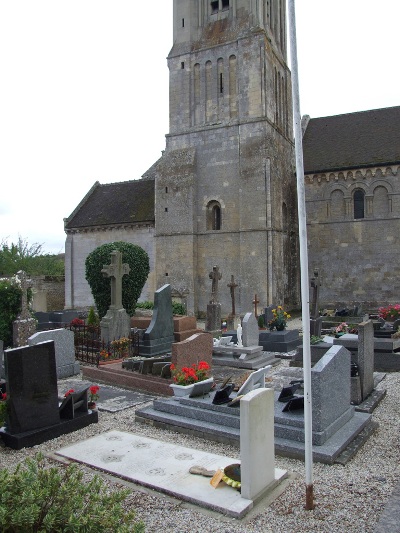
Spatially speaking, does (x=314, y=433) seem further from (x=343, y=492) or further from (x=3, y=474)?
(x=3, y=474)

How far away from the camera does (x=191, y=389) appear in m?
7.88

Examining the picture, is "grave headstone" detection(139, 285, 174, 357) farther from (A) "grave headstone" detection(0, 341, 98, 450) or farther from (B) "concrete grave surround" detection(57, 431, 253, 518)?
(B) "concrete grave surround" detection(57, 431, 253, 518)

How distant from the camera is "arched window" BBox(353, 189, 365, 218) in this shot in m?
25.8

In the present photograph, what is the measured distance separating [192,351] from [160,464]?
170 inches

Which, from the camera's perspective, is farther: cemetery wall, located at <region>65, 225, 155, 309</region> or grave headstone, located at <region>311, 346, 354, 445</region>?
cemetery wall, located at <region>65, 225, 155, 309</region>

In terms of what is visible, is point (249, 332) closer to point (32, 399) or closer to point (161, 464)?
point (32, 399)

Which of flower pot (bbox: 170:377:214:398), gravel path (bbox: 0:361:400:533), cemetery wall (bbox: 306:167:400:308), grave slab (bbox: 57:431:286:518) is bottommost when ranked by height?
gravel path (bbox: 0:361:400:533)

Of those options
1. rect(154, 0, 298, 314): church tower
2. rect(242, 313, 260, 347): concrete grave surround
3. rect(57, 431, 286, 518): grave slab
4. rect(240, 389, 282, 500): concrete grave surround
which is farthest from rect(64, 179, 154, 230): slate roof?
rect(240, 389, 282, 500): concrete grave surround

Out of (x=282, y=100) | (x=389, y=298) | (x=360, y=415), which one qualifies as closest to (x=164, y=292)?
(x=360, y=415)

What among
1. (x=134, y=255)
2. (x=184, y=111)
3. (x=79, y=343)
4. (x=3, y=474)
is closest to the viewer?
(x=3, y=474)

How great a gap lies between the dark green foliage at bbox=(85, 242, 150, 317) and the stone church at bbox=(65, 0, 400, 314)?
6063mm

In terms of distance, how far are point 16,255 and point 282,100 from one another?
99.1 ft

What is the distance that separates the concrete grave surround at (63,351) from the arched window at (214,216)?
50.4 feet

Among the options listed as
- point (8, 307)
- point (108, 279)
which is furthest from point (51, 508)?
point (108, 279)
